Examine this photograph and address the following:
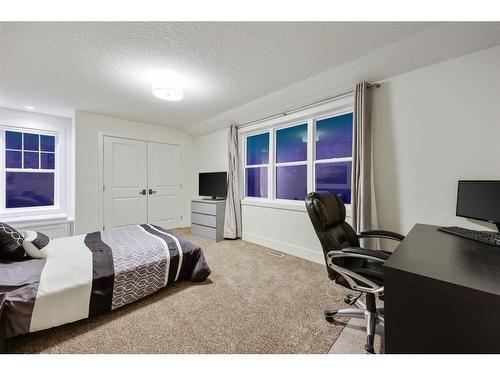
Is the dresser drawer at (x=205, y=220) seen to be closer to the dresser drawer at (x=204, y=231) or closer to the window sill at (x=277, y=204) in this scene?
the dresser drawer at (x=204, y=231)

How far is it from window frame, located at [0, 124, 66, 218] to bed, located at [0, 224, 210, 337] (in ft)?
7.64

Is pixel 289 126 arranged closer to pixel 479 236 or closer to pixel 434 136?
pixel 434 136

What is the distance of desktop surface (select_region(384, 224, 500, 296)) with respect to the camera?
32.7 inches

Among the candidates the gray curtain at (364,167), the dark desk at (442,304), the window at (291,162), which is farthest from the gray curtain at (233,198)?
the dark desk at (442,304)

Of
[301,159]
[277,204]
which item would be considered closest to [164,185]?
[277,204]

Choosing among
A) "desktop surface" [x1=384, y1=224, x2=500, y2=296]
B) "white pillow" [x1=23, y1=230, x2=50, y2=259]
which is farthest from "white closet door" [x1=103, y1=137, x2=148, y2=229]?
"desktop surface" [x1=384, y1=224, x2=500, y2=296]

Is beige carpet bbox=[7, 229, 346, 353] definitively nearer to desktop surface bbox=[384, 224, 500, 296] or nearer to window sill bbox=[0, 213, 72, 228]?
desktop surface bbox=[384, 224, 500, 296]

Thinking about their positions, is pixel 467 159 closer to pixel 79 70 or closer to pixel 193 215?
pixel 79 70

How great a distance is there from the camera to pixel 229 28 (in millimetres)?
1533

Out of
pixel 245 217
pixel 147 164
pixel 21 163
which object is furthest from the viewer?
pixel 147 164

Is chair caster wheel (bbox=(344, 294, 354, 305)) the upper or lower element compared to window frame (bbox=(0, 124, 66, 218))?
lower

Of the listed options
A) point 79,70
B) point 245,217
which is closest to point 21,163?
point 79,70

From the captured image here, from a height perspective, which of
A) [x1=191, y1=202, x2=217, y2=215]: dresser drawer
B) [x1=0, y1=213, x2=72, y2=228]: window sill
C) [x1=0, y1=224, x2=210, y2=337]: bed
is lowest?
[x1=0, y1=224, x2=210, y2=337]: bed
